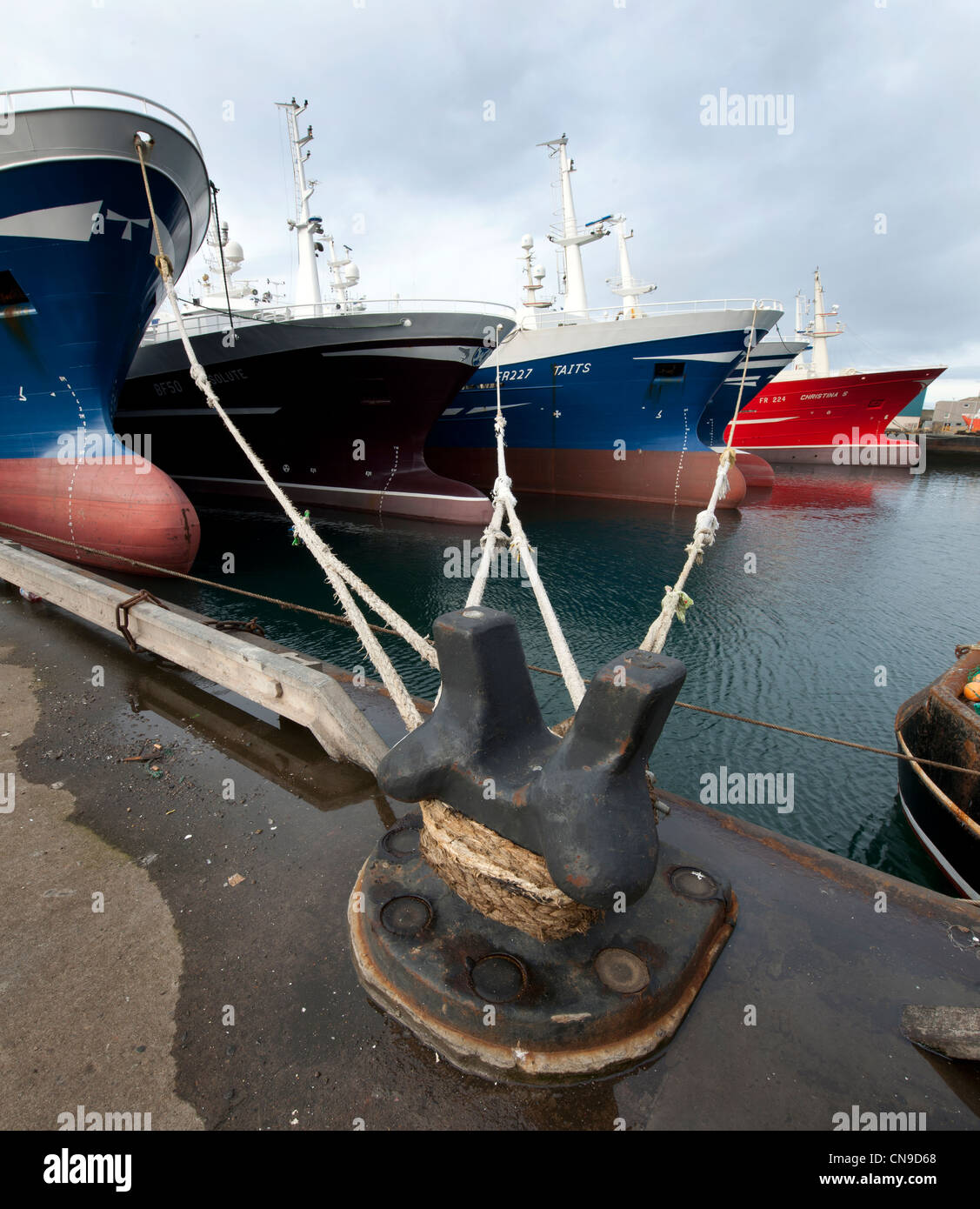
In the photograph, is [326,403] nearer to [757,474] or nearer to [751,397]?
[757,474]

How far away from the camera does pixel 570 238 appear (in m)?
24.9

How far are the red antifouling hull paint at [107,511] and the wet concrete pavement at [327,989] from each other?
8.44 metres

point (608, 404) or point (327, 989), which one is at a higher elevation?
point (608, 404)

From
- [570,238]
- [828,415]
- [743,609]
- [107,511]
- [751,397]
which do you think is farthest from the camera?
[828,415]

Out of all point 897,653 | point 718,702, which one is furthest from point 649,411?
point 718,702

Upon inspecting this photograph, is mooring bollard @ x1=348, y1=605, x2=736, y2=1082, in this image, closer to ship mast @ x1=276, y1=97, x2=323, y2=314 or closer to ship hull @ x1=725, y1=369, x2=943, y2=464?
ship mast @ x1=276, y1=97, x2=323, y2=314

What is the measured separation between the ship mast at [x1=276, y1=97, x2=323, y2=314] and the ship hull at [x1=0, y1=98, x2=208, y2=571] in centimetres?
721

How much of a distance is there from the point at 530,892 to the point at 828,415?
42.3 meters

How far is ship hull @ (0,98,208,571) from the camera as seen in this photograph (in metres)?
9.67

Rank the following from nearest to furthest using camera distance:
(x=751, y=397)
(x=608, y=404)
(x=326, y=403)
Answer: (x=326, y=403), (x=608, y=404), (x=751, y=397)

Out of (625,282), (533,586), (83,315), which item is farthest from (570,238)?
(533,586)

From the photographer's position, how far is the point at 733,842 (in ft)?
9.82

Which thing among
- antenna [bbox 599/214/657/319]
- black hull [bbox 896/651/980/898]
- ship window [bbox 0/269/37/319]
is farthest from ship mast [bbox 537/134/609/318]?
black hull [bbox 896/651/980/898]

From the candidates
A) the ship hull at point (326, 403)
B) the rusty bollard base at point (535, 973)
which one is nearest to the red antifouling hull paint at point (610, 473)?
the ship hull at point (326, 403)
